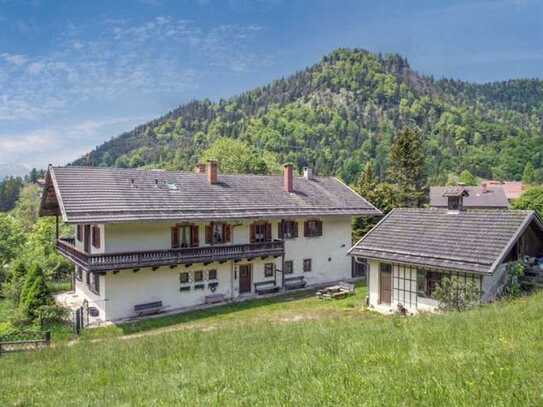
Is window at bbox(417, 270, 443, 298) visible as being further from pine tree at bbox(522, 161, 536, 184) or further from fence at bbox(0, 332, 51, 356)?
pine tree at bbox(522, 161, 536, 184)

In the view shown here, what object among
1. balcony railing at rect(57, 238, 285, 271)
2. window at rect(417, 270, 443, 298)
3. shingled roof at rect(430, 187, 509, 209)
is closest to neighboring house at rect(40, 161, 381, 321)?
balcony railing at rect(57, 238, 285, 271)

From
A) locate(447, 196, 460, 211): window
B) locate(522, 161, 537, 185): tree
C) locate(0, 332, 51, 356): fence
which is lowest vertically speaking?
locate(0, 332, 51, 356): fence

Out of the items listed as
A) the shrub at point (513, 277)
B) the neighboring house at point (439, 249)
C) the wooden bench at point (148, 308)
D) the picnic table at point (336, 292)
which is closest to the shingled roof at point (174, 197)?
the wooden bench at point (148, 308)

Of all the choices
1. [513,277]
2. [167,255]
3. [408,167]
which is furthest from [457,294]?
[408,167]

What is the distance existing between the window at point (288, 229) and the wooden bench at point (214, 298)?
6095mm

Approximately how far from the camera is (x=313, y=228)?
2995 centimetres

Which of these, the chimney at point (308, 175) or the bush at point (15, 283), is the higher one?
the chimney at point (308, 175)

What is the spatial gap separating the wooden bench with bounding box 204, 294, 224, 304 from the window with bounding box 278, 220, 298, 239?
20.0 feet

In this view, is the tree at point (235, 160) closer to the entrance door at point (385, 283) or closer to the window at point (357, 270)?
the window at point (357, 270)

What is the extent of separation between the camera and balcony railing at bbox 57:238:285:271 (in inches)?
798

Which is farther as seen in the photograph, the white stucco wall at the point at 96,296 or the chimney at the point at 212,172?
the chimney at the point at 212,172

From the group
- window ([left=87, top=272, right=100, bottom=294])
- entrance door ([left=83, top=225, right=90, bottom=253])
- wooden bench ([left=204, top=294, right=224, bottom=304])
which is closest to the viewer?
window ([left=87, top=272, right=100, bottom=294])

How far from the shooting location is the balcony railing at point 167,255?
66.5ft

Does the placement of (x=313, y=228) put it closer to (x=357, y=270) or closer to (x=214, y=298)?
(x=357, y=270)
